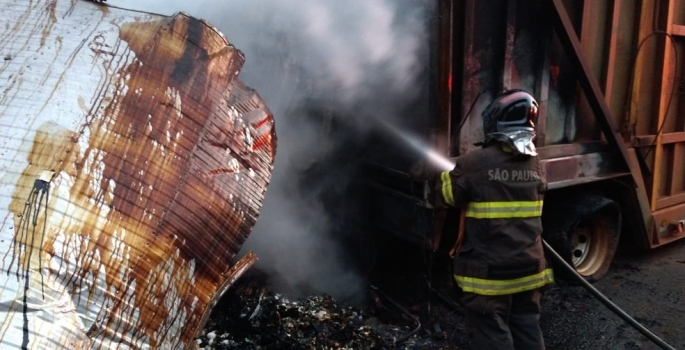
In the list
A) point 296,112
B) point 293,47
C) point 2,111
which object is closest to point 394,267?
point 296,112

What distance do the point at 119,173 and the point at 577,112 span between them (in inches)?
131

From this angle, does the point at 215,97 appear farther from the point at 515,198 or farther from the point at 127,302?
the point at 515,198

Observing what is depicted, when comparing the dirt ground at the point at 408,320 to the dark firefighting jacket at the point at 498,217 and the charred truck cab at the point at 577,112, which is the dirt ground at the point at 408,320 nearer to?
the charred truck cab at the point at 577,112

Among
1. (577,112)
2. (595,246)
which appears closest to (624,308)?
(595,246)

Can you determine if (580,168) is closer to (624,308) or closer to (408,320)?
(624,308)

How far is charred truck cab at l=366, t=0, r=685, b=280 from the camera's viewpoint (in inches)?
138

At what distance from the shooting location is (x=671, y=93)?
4898mm

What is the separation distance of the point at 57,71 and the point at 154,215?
716mm

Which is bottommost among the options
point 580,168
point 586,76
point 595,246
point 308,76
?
point 595,246

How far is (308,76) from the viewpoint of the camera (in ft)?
12.4

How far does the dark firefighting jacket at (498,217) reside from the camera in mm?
2688

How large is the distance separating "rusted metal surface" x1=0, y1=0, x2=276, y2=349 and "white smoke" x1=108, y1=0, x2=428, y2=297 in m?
0.98

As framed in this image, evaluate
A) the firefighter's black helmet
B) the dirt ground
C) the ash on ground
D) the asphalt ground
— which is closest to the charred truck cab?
the asphalt ground

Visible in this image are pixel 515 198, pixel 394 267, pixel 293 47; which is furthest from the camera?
pixel 394 267
